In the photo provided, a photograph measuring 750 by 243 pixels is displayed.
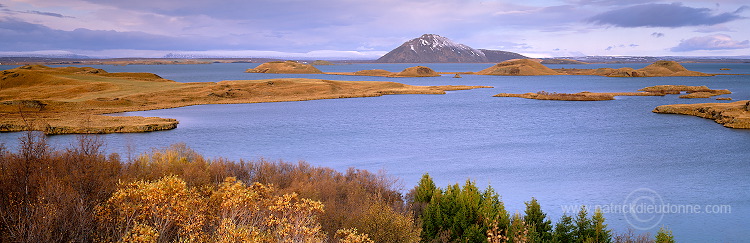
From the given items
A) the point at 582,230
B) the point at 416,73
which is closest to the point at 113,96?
the point at 582,230

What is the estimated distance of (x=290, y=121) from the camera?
181 ft

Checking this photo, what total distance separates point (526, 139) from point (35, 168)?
117 ft

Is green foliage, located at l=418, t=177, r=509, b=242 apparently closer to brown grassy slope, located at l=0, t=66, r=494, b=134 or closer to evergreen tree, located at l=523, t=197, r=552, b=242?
evergreen tree, located at l=523, t=197, r=552, b=242

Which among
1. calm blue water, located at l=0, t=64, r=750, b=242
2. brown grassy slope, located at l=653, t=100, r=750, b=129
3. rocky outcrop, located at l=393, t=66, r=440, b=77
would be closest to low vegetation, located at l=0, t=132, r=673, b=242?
calm blue water, located at l=0, t=64, r=750, b=242

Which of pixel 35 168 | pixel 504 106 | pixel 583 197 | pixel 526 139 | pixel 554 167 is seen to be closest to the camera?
pixel 35 168

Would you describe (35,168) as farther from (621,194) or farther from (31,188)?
(621,194)

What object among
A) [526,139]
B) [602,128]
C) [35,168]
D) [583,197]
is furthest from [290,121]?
[35,168]

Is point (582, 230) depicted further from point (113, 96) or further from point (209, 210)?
point (113, 96)

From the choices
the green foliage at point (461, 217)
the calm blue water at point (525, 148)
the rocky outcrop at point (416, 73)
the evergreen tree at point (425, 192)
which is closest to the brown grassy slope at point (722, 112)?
the calm blue water at point (525, 148)

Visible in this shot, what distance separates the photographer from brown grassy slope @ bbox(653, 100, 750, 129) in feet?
158

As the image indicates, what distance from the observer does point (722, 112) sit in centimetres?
5381

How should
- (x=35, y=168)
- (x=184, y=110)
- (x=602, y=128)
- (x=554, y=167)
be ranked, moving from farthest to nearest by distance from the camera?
(x=184, y=110)
(x=602, y=128)
(x=554, y=167)
(x=35, y=168)

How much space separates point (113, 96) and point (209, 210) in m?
69.6

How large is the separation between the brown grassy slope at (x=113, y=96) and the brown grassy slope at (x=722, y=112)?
45.3 meters
